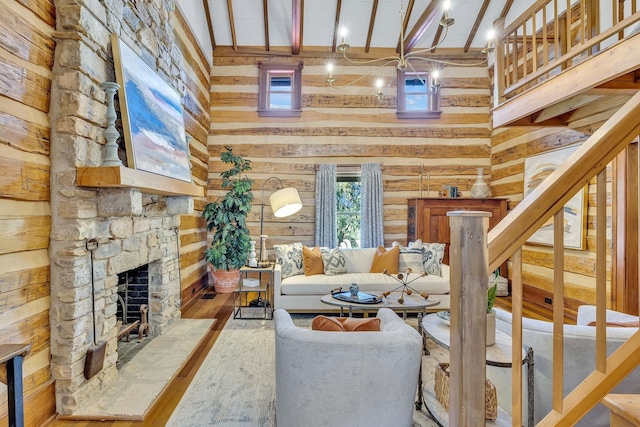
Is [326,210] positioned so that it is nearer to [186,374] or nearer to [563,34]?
[186,374]

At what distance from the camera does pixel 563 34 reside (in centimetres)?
335

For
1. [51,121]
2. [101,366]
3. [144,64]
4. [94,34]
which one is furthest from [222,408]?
[144,64]

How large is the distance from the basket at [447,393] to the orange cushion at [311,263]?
93.3 inches

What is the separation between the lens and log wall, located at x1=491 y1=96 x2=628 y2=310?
3.52 metres

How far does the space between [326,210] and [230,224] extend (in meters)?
1.67

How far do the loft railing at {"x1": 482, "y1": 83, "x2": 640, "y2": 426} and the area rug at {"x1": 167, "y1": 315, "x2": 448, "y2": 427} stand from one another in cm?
116

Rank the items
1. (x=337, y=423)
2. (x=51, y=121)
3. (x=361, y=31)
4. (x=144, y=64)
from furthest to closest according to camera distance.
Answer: (x=361, y=31) → (x=144, y=64) → (x=51, y=121) → (x=337, y=423)

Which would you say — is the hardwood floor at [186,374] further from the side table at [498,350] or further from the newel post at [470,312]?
the newel post at [470,312]

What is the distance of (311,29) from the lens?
18.3 ft

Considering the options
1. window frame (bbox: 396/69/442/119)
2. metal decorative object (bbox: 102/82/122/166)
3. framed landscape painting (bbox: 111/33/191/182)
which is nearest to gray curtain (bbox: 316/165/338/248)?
window frame (bbox: 396/69/442/119)

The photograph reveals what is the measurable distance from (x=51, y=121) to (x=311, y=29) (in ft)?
15.3

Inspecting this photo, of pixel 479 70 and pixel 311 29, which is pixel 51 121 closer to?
pixel 311 29

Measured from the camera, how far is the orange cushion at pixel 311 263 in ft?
13.9

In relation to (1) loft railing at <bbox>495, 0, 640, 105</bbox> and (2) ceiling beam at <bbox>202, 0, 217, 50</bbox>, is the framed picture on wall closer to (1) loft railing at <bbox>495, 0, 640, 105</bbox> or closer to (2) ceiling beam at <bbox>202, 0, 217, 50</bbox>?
(1) loft railing at <bbox>495, 0, 640, 105</bbox>
